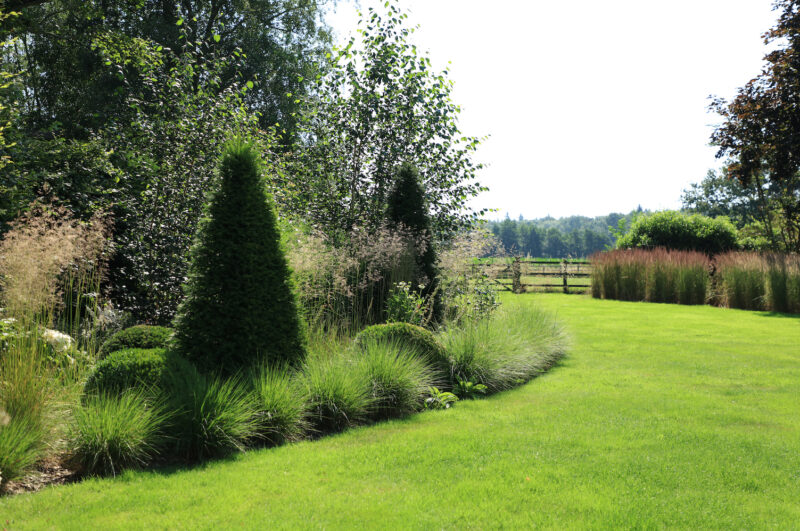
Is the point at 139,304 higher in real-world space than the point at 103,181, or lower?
lower

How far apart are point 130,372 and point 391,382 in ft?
7.77

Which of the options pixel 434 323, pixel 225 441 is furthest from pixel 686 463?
pixel 434 323

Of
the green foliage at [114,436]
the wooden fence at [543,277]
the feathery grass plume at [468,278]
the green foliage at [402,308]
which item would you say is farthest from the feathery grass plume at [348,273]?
the wooden fence at [543,277]

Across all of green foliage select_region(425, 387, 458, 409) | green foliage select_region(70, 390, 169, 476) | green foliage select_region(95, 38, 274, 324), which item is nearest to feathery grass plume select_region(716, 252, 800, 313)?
green foliage select_region(425, 387, 458, 409)

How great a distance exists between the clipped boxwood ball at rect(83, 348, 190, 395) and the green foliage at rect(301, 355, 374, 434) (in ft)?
3.74

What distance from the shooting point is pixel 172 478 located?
3.51 meters

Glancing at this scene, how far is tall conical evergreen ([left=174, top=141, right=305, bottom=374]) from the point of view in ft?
16.0

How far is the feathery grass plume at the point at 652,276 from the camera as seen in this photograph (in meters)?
15.7

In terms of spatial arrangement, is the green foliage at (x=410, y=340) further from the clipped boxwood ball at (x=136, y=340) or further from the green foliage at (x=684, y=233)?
the green foliage at (x=684, y=233)

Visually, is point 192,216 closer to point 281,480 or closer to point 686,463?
point 281,480

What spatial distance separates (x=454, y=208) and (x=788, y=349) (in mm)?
6132

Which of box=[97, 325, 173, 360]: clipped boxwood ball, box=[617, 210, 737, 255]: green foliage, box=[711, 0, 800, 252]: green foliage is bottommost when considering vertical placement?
box=[97, 325, 173, 360]: clipped boxwood ball

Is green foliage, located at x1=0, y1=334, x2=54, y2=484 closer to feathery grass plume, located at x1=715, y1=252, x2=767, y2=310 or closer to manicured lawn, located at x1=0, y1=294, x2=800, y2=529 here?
manicured lawn, located at x1=0, y1=294, x2=800, y2=529

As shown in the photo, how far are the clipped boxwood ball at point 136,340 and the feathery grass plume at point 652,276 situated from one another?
50.3 ft
